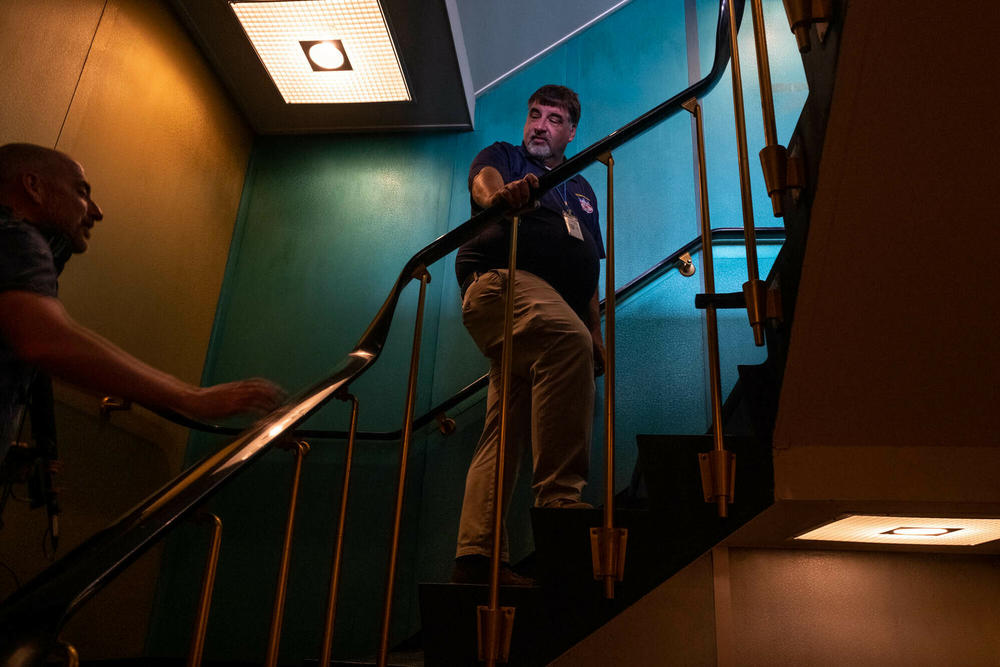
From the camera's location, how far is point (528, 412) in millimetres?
1800

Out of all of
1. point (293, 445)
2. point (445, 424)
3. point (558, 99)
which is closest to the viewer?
point (293, 445)

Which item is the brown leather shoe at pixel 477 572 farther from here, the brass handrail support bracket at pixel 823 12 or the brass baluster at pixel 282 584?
the brass handrail support bracket at pixel 823 12

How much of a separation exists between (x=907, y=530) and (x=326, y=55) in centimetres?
262

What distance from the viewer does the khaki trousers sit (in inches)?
59.6

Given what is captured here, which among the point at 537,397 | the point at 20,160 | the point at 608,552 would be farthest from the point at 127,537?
the point at 537,397

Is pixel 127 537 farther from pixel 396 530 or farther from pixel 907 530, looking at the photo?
pixel 907 530

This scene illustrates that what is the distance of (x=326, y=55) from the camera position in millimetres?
2770

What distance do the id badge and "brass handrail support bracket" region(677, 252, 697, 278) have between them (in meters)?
0.51

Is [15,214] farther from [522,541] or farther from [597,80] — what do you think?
[597,80]

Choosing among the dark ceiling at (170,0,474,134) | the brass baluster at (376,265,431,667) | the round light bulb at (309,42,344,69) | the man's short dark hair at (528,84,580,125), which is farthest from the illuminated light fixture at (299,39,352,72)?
the brass baluster at (376,265,431,667)

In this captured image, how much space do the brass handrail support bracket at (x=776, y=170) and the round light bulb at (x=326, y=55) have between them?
2.13m

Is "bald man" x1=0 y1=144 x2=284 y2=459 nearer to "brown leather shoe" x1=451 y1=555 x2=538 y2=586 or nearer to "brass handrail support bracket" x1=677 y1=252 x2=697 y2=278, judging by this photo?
"brown leather shoe" x1=451 y1=555 x2=538 y2=586

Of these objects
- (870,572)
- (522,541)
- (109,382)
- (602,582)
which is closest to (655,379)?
(522,541)

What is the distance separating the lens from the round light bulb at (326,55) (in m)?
2.73
